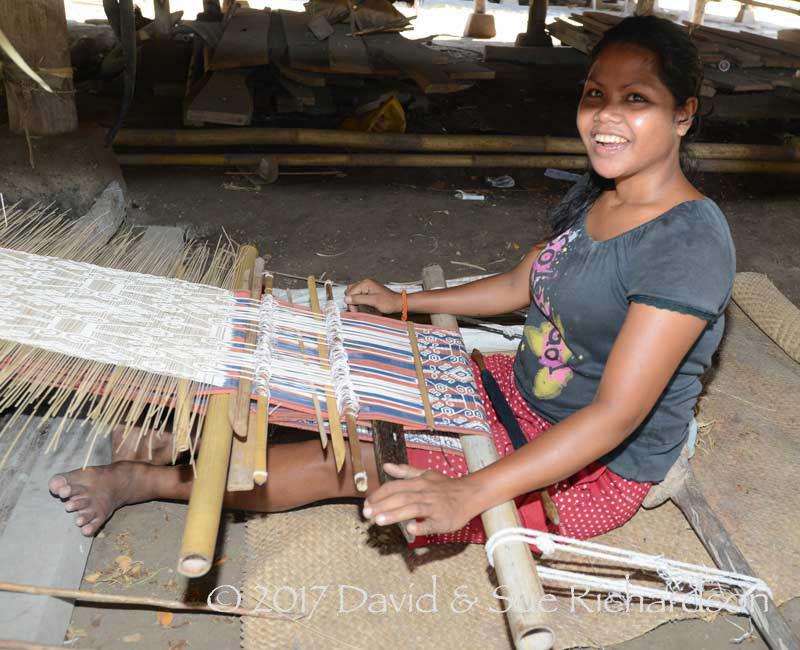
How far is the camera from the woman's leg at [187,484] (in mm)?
1896

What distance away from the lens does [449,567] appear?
1966 mm

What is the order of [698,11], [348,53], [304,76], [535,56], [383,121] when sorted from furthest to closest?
[698,11], [535,56], [348,53], [304,76], [383,121]

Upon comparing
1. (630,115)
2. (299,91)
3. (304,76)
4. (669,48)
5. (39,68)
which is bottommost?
(299,91)

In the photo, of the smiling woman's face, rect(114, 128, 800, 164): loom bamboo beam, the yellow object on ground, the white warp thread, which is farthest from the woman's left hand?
the yellow object on ground

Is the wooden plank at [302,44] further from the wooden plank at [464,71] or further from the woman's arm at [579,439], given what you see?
the woman's arm at [579,439]

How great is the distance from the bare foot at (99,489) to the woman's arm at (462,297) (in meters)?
0.75

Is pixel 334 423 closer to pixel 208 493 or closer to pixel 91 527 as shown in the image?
pixel 208 493

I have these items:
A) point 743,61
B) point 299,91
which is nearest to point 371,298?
point 299,91

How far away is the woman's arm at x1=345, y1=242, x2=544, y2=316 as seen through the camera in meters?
2.13

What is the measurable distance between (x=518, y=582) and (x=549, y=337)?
67cm

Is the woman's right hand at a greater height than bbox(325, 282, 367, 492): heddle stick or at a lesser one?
lesser

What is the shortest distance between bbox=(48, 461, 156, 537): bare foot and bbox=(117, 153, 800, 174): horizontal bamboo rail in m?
2.78

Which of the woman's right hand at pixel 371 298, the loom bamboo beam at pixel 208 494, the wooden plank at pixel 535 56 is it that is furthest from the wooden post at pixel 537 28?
the loom bamboo beam at pixel 208 494

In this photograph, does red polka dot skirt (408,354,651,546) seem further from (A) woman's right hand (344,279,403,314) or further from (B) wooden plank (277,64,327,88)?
(B) wooden plank (277,64,327,88)
